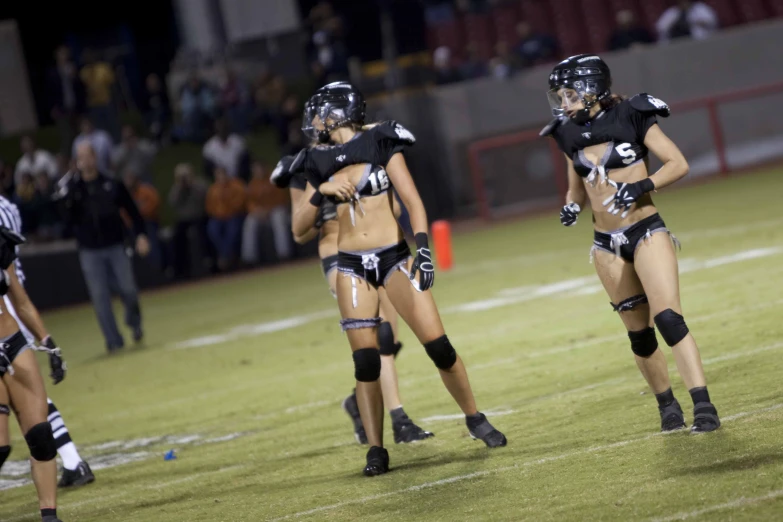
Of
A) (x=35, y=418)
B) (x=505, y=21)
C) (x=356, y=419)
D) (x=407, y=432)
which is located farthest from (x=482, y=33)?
(x=35, y=418)

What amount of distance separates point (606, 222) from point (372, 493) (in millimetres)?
1883

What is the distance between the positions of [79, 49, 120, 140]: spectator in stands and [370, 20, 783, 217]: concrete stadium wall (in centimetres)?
606

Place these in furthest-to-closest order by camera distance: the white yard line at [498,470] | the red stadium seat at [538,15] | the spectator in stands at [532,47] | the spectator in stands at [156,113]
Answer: the spectator in stands at [156,113], the red stadium seat at [538,15], the spectator in stands at [532,47], the white yard line at [498,470]

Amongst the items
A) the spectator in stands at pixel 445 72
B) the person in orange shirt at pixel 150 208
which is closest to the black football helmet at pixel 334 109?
the person in orange shirt at pixel 150 208

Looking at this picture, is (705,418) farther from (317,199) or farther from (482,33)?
(482,33)

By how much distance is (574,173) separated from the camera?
6832mm

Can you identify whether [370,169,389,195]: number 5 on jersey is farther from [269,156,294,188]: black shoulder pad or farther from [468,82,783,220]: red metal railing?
[468,82,783,220]: red metal railing

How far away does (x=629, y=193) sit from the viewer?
6363 millimetres

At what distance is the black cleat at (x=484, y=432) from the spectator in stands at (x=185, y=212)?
1534cm

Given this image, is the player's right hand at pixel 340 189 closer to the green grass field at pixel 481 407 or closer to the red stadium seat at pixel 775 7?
the green grass field at pixel 481 407

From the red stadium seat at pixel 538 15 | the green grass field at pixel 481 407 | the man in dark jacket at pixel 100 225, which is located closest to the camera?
the green grass field at pixel 481 407

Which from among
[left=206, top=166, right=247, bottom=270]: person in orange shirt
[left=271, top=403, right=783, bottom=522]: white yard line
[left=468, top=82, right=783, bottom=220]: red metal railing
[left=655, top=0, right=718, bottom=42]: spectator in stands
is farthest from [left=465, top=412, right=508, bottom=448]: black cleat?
[left=655, top=0, right=718, bottom=42]: spectator in stands

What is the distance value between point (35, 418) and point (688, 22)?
1968 centimetres

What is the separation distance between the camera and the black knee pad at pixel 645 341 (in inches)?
260
